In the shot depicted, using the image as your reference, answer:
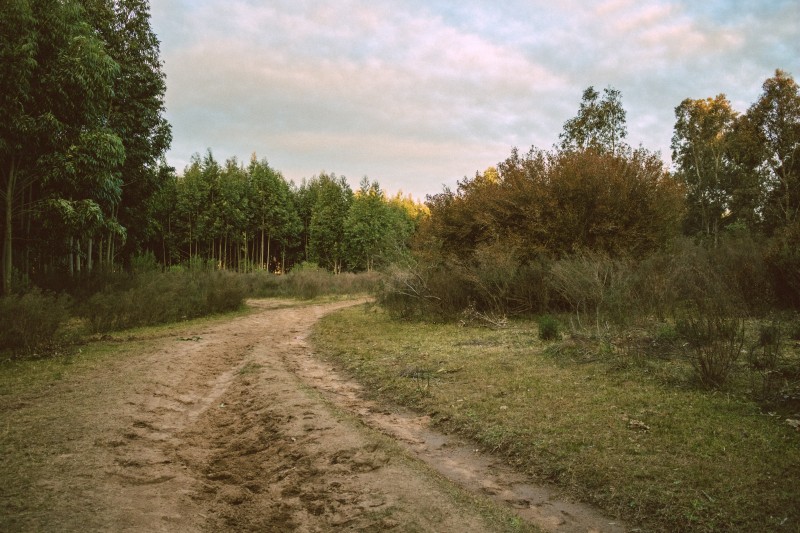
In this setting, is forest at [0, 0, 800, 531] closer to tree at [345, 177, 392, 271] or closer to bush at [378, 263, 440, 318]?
bush at [378, 263, 440, 318]

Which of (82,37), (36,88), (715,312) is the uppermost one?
(82,37)

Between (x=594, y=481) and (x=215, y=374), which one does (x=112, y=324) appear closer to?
(x=215, y=374)

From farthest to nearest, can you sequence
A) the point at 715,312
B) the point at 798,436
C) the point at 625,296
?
the point at 625,296, the point at 715,312, the point at 798,436

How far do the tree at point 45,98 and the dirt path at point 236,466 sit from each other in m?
9.58

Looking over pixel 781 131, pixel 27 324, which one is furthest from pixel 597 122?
pixel 27 324

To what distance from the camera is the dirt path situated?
3.78 m

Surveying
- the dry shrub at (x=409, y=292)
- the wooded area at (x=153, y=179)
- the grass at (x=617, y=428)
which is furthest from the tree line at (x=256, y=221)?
the grass at (x=617, y=428)

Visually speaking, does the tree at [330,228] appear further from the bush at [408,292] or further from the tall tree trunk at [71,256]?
the bush at [408,292]

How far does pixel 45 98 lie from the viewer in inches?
560

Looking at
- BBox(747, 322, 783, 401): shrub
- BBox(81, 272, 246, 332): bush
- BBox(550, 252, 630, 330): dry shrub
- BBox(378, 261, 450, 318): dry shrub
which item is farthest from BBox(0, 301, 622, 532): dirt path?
BBox(378, 261, 450, 318): dry shrub

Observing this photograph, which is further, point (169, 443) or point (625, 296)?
point (625, 296)

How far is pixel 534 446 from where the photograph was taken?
211 inches

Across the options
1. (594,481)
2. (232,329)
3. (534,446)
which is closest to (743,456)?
(594,481)

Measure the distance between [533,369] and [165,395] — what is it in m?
6.27
